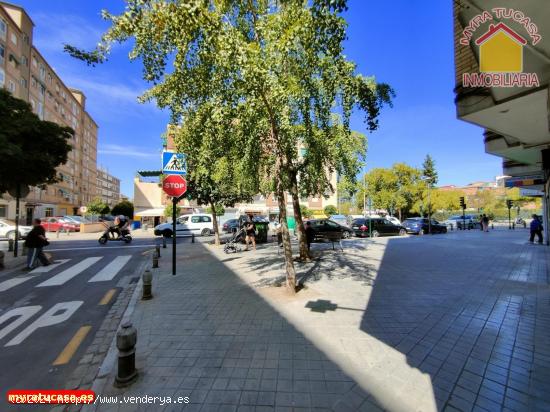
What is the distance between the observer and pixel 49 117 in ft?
133

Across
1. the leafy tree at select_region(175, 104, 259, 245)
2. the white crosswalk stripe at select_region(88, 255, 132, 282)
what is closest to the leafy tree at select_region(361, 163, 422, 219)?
the white crosswalk stripe at select_region(88, 255, 132, 282)

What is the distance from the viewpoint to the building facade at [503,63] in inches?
137

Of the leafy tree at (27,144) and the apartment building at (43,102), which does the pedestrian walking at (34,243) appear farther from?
the apartment building at (43,102)

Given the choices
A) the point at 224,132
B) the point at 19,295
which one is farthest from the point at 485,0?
the point at 19,295

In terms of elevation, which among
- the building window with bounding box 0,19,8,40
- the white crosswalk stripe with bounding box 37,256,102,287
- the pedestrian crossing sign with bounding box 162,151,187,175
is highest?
the building window with bounding box 0,19,8,40

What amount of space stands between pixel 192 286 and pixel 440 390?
5.55 m

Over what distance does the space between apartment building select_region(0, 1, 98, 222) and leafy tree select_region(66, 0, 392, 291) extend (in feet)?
68.3

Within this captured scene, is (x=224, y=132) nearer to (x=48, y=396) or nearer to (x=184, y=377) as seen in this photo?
(x=184, y=377)

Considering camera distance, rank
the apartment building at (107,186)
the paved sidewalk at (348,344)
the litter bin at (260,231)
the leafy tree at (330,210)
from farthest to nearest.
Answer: the apartment building at (107,186), the leafy tree at (330,210), the litter bin at (260,231), the paved sidewalk at (348,344)

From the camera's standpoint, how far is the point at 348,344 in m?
3.71

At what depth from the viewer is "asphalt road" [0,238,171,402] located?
335cm

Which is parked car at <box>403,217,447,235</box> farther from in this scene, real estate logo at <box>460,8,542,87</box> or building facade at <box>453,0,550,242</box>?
real estate logo at <box>460,8,542,87</box>

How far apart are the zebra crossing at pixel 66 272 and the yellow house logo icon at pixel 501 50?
33.6 ft

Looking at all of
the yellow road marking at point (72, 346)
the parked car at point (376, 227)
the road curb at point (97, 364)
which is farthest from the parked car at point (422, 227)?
the yellow road marking at point (72, 346)
